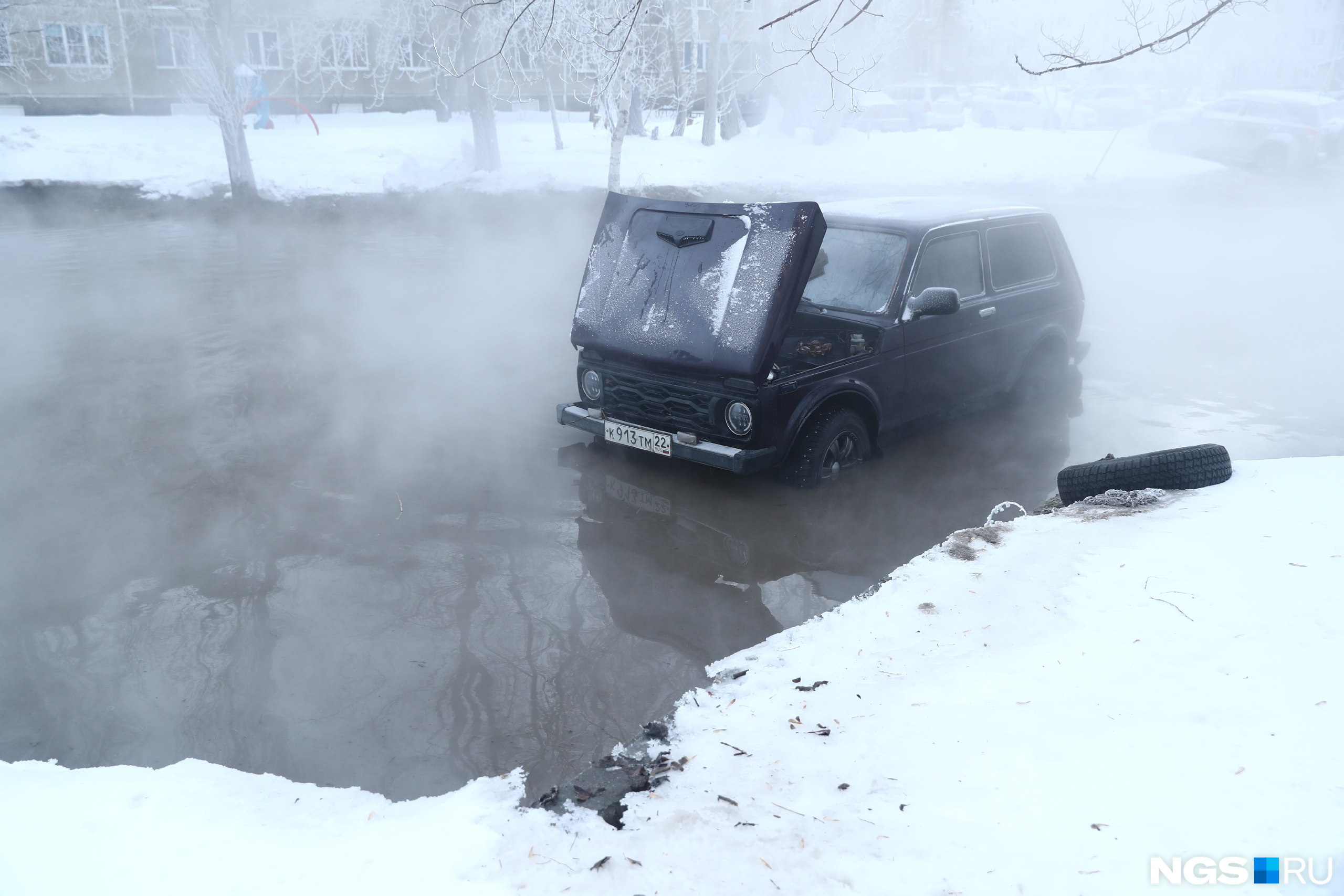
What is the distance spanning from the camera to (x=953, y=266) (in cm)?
700

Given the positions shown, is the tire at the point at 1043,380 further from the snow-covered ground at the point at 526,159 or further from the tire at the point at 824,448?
the snow-covered ground at the point at 526,159

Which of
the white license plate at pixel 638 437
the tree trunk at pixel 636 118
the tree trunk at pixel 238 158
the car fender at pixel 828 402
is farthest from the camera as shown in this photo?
the tree trunk at pixel 636 118

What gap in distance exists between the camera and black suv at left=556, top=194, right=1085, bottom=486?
5.87 meters

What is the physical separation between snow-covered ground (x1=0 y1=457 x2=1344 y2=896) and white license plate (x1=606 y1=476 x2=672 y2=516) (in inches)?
85.6

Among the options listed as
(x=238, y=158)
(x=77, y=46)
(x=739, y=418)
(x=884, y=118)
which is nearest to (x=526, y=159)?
(x=238, y=158)

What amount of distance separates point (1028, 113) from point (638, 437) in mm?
37127

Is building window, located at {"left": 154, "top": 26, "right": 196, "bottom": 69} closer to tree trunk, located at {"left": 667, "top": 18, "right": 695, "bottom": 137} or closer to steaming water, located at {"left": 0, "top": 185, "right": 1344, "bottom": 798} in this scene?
steaming water, located at {"left": 0, "top": 185, "right": 1344, "bottom": 798}

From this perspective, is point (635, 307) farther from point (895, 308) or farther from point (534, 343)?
point (534, 343)

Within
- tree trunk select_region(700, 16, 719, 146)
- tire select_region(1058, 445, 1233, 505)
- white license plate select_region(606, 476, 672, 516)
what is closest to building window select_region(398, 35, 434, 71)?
tree trunk select_region(700, 16, 719, 146)

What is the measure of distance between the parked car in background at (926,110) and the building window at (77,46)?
2792 centimetres

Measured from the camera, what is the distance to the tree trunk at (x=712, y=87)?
2858 cm

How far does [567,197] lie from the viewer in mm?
23688

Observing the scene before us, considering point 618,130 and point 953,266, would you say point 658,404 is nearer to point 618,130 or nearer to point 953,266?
point 953,266

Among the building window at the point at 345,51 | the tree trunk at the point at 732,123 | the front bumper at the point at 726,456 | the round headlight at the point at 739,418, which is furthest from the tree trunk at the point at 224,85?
the round headlight at the point at 739,418
